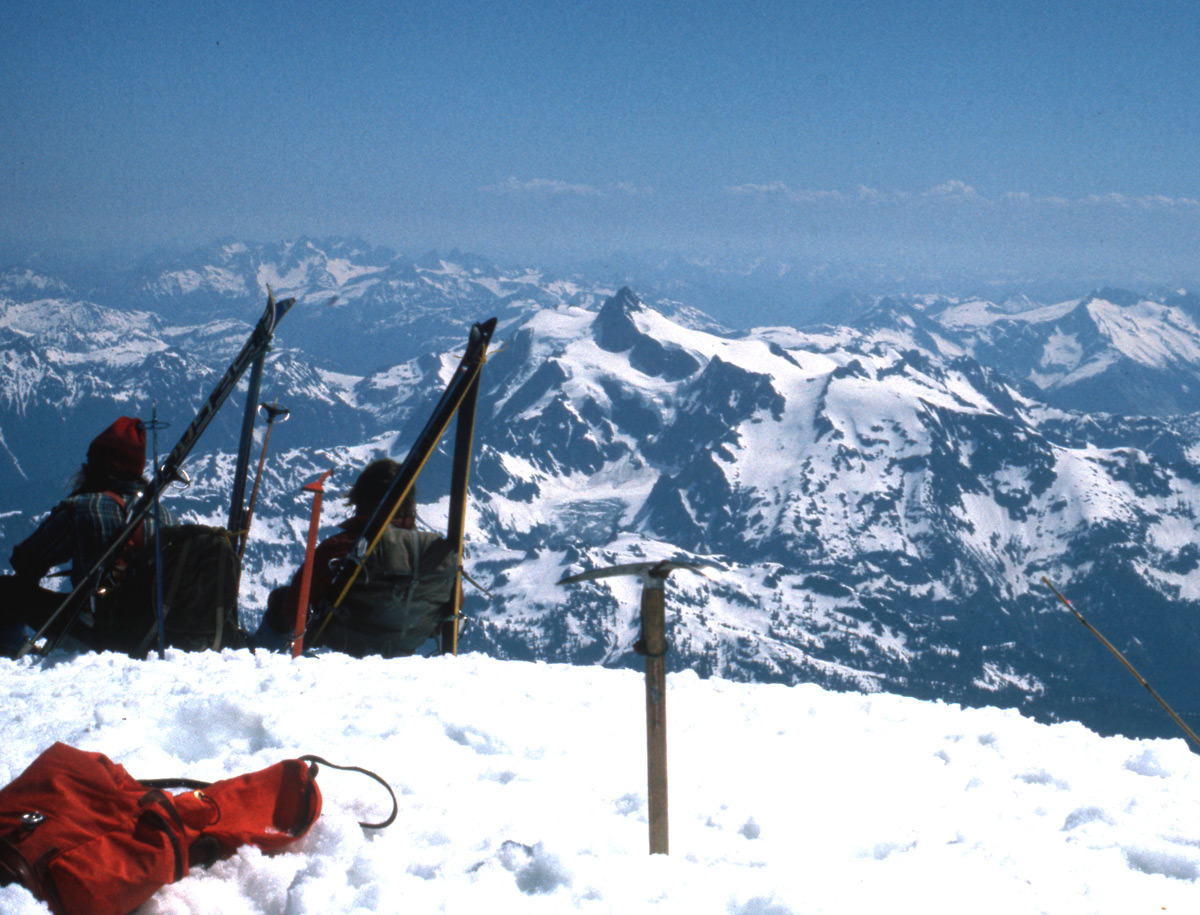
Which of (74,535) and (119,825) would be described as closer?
(119,825)

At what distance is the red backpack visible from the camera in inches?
154

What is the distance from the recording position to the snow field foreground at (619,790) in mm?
4711

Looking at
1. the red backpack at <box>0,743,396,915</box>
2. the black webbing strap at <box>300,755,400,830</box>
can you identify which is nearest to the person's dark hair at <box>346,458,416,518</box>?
the black webbing strap at <box>300,755,400,830</box>

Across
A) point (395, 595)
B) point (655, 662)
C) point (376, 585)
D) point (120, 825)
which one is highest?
point (655, 662)

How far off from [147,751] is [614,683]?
4.76 m

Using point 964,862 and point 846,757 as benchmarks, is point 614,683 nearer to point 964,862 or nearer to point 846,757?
point 846,757

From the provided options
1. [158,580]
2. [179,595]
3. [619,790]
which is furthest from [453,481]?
[619,790]

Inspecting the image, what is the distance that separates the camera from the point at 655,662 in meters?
4.38

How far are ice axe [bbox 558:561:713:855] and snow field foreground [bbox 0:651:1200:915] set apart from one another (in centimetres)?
28

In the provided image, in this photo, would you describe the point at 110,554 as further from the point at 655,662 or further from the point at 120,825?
the point at 655,662

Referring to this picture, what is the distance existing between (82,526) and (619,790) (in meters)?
6.59

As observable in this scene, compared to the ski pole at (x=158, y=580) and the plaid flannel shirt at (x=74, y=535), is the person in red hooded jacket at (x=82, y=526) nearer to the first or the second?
the plaid flannel shirt at (x=74, y=535)

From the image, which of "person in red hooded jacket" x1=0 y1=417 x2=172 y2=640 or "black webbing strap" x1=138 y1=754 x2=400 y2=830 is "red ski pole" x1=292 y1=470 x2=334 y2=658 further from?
"black webbing strap" x1=138 y1=754 x2=400 y2=830

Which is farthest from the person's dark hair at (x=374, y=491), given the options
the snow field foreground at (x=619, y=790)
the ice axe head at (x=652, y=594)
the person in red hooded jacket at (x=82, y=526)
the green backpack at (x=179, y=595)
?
the ice axe head at (x=652, y=594)
